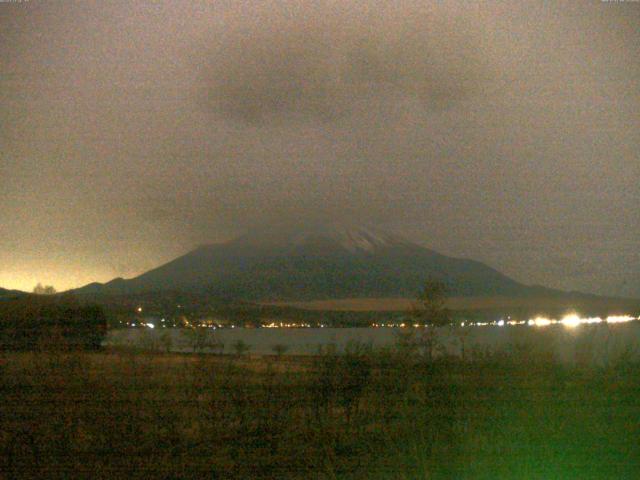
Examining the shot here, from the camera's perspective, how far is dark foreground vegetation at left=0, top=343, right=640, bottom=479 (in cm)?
786

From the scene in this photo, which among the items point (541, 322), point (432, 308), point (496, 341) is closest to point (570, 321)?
point (541, 322)

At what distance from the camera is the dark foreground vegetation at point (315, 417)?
7859 millimetres

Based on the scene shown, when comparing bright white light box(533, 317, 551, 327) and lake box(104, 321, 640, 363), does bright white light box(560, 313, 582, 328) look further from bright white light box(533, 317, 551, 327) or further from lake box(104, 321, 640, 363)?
lake box(104, 321, 640, 363)

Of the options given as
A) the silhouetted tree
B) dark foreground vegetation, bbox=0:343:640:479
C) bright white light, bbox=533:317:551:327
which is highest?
the silhouetted tree

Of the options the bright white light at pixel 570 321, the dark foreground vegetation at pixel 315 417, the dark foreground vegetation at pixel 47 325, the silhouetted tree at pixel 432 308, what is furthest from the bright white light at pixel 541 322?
the dark foreground vegetation at pixel 47 325

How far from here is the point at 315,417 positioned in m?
9.16

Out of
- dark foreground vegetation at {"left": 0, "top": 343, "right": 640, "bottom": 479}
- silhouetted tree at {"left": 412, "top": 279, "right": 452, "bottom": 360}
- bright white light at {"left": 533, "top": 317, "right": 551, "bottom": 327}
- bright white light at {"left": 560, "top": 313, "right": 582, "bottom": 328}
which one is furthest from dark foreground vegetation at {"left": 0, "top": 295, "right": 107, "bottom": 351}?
bright white light at {"left": 560, "top": 313, "right": 582, "bottom": 328}

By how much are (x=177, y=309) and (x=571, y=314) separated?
29.7ft

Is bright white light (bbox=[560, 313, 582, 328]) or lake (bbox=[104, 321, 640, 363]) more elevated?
bright white light (bbox=[560, 313, 582, 328])

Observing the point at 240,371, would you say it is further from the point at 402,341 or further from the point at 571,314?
the point at 571,314

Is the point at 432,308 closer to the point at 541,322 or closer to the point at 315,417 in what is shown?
the point at 541,322

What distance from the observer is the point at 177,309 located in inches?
664

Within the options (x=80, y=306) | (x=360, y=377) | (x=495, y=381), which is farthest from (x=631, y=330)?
(x=80, y=306)

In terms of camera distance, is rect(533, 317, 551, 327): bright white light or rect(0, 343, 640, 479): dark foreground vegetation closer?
rect(0, 343, 640, 479): dark foreground vegetation
